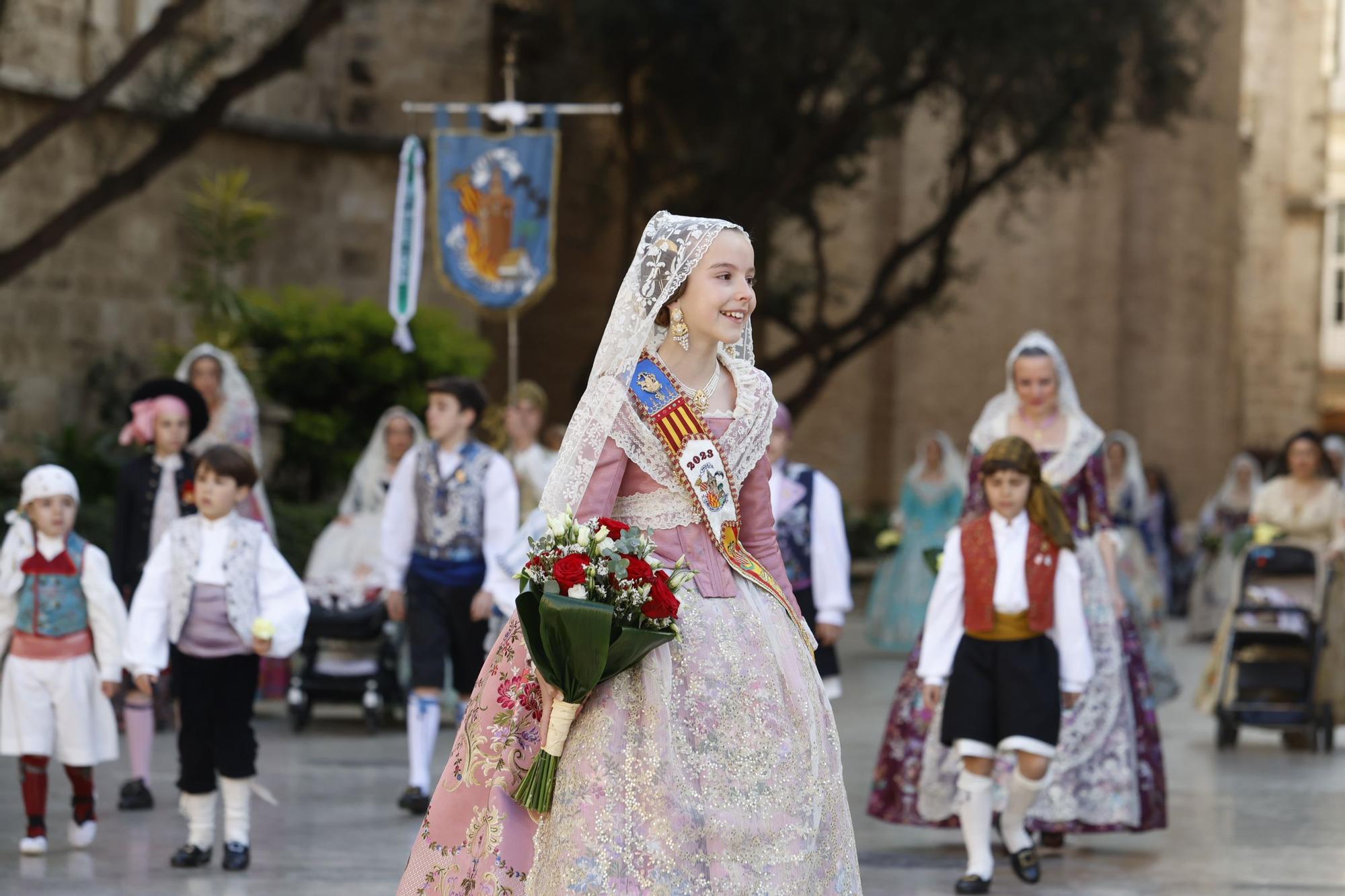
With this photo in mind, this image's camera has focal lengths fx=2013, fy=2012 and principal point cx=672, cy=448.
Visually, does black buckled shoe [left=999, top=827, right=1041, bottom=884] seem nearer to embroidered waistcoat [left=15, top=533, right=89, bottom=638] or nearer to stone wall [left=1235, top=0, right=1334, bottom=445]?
embroidered waistcoat [left=15, top=533, right=89, bottom=638]

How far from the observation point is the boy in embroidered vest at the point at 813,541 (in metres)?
9.73

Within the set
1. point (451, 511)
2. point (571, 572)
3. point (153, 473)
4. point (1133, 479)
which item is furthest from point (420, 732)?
point (1133, 479)

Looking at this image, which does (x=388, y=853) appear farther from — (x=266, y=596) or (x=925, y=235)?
(x=925, y=235)

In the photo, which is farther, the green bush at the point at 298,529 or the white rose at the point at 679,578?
the green bush at the point at 298,529

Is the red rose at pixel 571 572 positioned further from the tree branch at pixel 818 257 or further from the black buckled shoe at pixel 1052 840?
the tree branch at pixel 818 257

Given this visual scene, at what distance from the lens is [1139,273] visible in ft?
102

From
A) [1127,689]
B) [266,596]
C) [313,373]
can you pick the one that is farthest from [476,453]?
[313,373]

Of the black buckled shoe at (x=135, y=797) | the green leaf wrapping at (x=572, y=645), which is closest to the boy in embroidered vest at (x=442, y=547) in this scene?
the black buckled shoe at (x=135, y=797)

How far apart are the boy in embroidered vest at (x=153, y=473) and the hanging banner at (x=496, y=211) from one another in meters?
4.29

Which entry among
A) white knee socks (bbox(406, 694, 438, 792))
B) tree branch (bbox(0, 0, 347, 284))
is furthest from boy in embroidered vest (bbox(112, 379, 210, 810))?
tree branch (bbox(0, 0, 347, 284))

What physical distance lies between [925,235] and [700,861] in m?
18.8

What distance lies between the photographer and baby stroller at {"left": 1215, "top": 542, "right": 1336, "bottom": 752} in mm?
12242

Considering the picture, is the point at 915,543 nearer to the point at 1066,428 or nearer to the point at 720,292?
the point at 1066,428

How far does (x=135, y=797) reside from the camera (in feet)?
29.7
